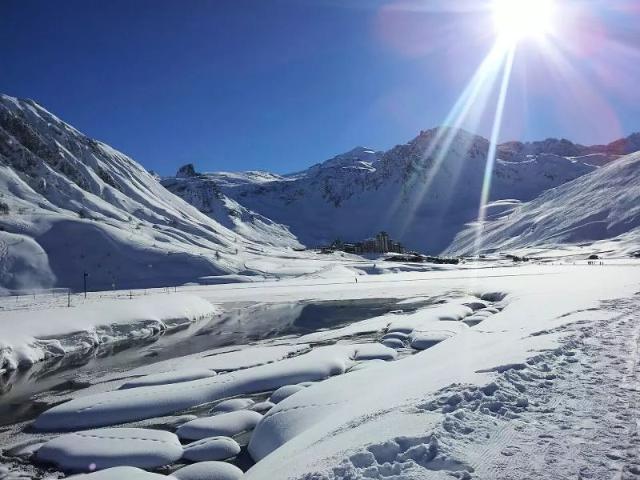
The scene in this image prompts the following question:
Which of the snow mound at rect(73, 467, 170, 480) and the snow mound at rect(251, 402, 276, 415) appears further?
the snow mound at rect(251, 402, 276, 415)

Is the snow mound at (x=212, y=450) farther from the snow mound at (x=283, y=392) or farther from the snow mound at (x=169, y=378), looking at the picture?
the snow mound at (x=169, y=378)

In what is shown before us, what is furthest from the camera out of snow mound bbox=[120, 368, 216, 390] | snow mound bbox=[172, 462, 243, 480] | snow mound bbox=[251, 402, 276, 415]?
snow mound bbox=[120, 368, 216, 390]

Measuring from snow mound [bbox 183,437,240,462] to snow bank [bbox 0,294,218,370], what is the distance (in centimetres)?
1790

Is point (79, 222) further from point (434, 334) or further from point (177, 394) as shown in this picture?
point (434, 334)

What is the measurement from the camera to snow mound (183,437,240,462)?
11148mm

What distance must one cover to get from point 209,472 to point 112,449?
3.23m

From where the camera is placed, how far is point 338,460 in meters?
8.09

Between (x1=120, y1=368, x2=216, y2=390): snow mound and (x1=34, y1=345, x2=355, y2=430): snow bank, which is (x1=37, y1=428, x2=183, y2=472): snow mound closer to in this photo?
(x1=34, y1=345, x2=355, y2=430): snow bank

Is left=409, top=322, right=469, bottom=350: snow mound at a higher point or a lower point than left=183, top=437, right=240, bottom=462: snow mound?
higher

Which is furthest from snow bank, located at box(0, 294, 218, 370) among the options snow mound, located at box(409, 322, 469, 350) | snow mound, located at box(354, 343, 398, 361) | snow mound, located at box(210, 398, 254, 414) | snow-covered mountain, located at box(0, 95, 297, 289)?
snow-covered mountain, located at box(0, 95, 297, 289)

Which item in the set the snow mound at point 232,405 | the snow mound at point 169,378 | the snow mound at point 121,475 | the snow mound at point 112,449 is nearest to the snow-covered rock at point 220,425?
the snow mound at point 112,449

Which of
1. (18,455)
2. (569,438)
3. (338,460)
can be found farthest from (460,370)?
(18,455)

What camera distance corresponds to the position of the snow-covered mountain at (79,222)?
70.6 m

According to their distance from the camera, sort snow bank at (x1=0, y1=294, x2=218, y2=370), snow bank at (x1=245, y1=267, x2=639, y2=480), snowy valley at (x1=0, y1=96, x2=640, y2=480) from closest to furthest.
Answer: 1. snow bank at (x1=245, y1=267, x2=639, y2=480)
2. snowy valley at (x1=0, y1=96, x2=640, y2=480)
3. snow bank at (x1=0, y1=294, x2=218, y2=370)
